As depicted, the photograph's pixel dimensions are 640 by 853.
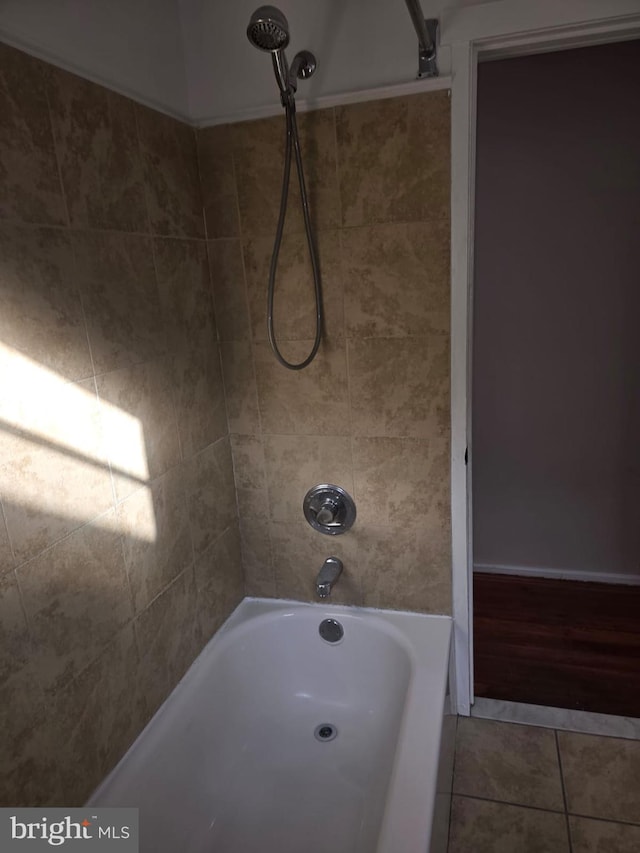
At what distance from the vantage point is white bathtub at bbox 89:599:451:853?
1390 mm

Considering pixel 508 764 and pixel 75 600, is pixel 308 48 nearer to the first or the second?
pixel 75 600

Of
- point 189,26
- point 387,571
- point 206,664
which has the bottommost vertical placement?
point 206,664

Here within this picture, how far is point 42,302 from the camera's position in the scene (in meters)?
1.17

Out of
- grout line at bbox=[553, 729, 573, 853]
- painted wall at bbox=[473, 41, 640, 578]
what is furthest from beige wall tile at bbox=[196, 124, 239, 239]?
grout line at bbox=[553, 729, 573, 853]

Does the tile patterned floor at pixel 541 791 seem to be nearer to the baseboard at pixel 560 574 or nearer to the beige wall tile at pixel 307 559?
the beige wall tile at pixel 307 559

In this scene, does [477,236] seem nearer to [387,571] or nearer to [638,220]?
[638,220]

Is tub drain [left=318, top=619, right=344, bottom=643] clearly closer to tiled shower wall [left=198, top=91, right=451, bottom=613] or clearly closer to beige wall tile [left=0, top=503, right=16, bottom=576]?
tiled shower wall [left=198, top=91, right=451, bottom=613]

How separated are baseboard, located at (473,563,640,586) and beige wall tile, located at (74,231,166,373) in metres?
2.17

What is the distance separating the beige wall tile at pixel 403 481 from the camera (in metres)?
1.81

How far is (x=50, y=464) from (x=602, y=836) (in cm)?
181

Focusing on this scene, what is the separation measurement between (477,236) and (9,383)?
2.12m

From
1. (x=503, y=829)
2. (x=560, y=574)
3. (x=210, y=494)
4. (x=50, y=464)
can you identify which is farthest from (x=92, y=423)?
(x=560, y=574)

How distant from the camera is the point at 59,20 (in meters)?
1.19

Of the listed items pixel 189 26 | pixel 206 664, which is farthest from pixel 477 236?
pixel 206 664
